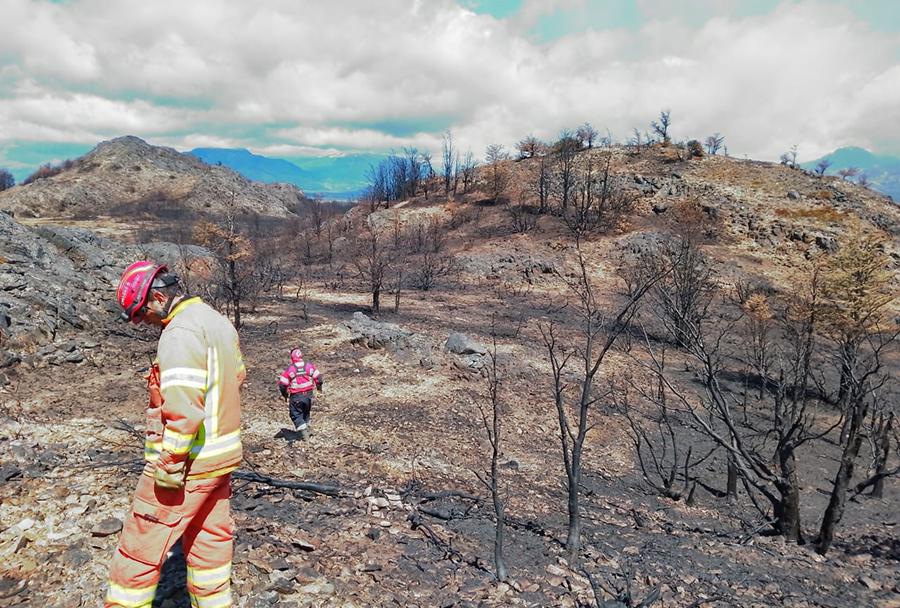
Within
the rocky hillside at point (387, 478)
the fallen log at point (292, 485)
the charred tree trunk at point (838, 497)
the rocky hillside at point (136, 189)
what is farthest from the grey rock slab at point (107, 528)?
the rocky hillside at point (136, 189)

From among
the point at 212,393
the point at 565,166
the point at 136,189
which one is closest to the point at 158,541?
the point at 212,393

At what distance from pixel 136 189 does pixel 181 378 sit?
81.2 m

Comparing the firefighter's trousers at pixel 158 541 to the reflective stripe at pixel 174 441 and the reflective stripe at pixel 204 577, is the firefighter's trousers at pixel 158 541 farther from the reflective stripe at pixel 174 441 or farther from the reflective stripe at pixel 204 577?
the reflective stripe at pixel 174 441

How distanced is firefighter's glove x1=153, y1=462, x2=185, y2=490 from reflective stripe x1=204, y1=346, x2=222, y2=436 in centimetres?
25

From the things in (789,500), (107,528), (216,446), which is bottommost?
(789,500)

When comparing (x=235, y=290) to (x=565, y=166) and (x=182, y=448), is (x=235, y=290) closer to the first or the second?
(x=182, y=448)

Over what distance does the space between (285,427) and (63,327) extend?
5938mm

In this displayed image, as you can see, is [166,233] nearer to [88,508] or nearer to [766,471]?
[88,508]

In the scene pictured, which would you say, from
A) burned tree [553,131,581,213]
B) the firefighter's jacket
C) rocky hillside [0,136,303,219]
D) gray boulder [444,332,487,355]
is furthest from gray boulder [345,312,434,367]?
rocky hillside [0,136,303,219]

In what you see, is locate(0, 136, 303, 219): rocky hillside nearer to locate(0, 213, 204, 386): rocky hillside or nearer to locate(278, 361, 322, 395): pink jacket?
locate(0, 213, 204, 386): rocky hillside

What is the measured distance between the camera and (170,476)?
2330 mm

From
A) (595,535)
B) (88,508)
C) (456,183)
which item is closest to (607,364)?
(595,535)

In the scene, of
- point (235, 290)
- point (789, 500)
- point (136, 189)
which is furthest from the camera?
point (136, 189)

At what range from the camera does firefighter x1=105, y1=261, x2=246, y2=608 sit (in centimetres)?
235
